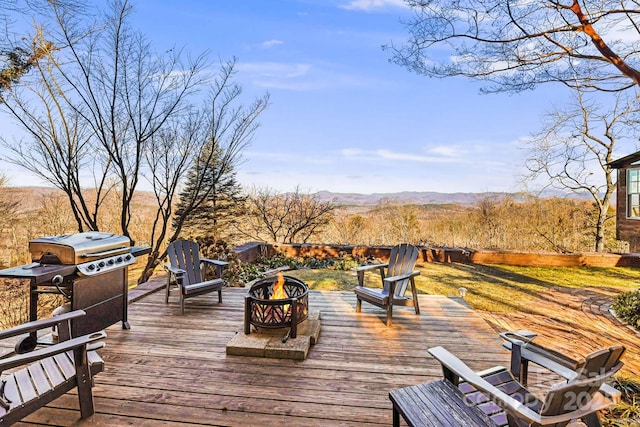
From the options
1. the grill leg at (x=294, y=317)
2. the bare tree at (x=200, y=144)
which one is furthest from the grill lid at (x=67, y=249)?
the bare tree at (x=200, y=144)

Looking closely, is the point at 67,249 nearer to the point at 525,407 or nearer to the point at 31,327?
the point at 31,327

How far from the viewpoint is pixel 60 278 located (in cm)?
226

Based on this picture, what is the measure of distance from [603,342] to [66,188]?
23.8 feet

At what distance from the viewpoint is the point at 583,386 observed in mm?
1107

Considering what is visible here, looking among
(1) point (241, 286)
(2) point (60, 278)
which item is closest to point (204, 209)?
(1) point (241, 286)

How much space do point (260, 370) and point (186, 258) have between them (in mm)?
2027

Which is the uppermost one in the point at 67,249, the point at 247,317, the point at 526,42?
the point at 526,42

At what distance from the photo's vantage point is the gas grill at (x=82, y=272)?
231cm

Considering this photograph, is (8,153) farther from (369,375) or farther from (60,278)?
(369,375)

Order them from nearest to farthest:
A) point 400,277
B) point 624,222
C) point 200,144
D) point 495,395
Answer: point 495,395 < point 400,277 < point 200,144 < point 624,222

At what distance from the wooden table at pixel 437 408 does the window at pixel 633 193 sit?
9.64m

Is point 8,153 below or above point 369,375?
above

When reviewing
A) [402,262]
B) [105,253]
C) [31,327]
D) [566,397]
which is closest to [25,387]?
[31,327]

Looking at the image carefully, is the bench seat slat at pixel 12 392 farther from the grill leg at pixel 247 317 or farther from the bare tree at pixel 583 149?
the bare tree at pixel 583 149
